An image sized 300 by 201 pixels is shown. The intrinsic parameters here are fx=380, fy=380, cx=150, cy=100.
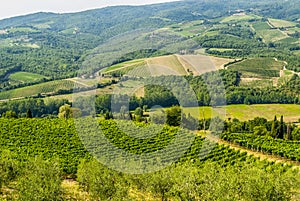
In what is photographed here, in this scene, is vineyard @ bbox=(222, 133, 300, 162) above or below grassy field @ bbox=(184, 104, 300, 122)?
above

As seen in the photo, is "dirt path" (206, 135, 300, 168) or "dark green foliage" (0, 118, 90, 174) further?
"dirt path" (206, 135, 300, 168)

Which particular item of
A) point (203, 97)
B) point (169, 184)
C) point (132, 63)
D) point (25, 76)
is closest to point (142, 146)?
point (169, 184)

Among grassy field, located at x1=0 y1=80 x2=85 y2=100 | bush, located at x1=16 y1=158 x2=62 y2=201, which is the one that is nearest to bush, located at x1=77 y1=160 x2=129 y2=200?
bush, located at x1=16 y1=158 x2=62 y2=201

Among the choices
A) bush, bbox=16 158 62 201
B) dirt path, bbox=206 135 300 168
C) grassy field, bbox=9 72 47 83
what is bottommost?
grassy field, bbox=9 72 47 83

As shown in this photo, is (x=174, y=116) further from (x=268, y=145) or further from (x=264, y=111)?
(x=264, y=111)

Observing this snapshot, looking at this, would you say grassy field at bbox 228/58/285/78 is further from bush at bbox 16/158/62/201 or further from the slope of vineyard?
bush at bbox 16/158/62/201

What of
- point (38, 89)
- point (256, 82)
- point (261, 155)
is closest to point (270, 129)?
point (261, 155)
